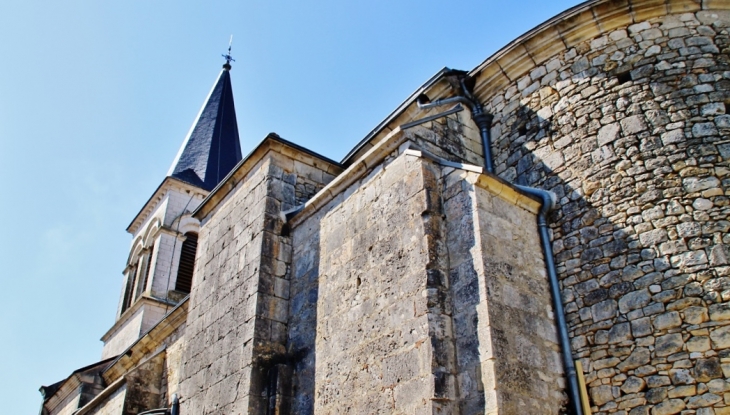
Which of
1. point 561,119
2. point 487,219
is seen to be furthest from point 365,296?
point 561,119

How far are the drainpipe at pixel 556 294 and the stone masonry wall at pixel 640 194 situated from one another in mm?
241

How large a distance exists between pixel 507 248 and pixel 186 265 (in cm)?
1332

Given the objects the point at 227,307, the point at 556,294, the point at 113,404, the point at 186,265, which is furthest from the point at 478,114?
the point at 186,265

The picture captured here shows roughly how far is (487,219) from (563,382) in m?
1.31

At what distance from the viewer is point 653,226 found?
16.1 feet

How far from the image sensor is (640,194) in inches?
200

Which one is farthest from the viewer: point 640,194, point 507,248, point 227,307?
point 227,307

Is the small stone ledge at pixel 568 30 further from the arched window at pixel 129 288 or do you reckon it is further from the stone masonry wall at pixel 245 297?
the arched window at pixel 129 288

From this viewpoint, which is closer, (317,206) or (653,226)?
(653,226)

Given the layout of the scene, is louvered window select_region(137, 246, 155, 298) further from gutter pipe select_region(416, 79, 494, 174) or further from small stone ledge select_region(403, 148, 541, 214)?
small stone ledge select_region(403, 148, 541, 214)

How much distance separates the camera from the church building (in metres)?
4.30

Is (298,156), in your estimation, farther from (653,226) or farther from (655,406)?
(655,406)

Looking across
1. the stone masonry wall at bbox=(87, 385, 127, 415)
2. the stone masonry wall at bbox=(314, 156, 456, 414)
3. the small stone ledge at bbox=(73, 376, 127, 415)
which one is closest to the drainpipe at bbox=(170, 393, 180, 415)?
the stone masonry wall at bbox=(87, 385, 127, 415)

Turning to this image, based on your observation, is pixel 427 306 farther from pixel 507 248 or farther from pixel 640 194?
pixel 640 194
